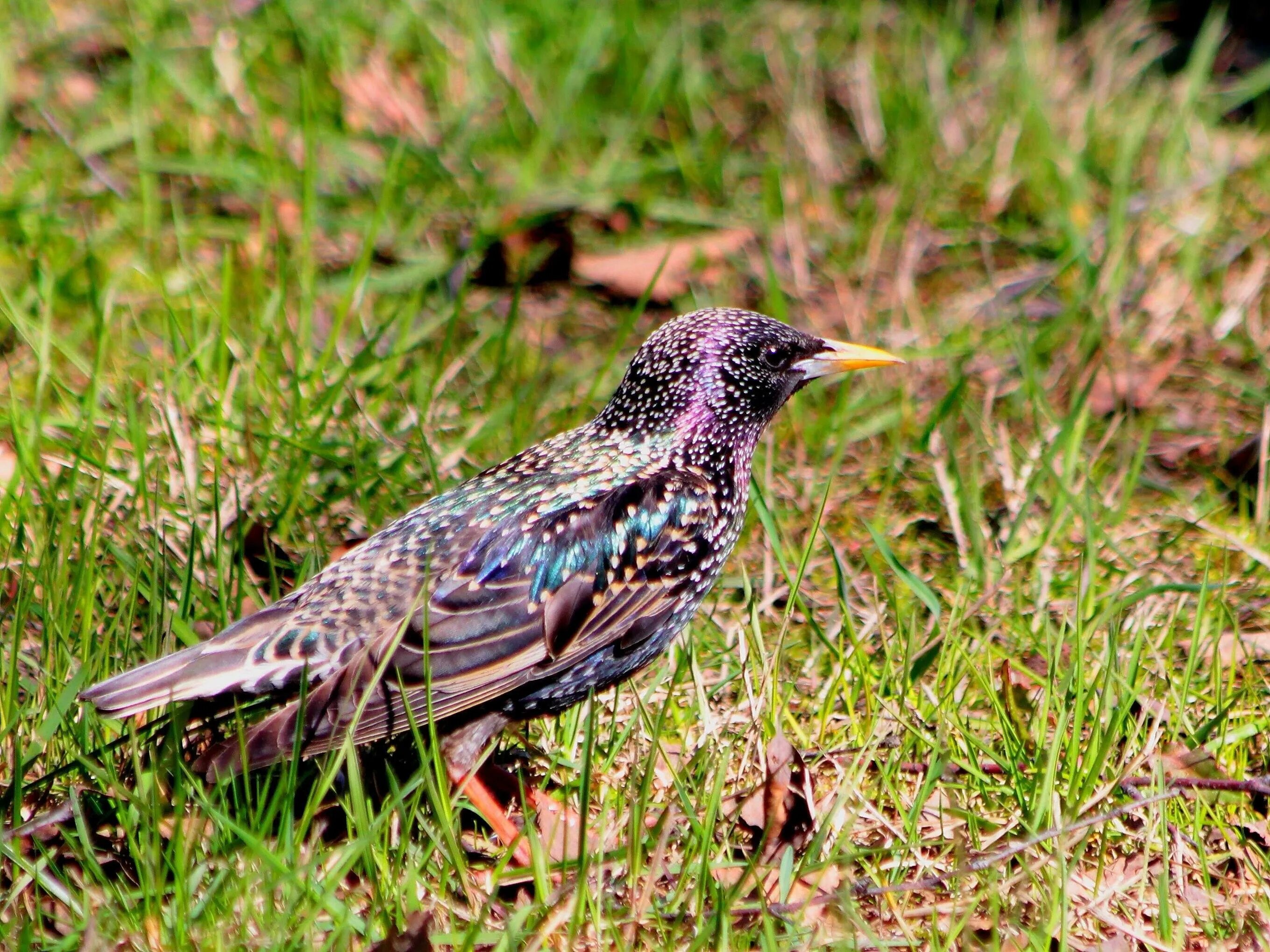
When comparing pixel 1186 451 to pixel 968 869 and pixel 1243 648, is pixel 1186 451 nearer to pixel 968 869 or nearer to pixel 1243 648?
pixel 1243 648

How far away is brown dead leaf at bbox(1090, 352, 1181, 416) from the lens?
4992 mm

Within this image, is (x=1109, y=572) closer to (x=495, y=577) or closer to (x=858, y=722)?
(x=858, y=722)

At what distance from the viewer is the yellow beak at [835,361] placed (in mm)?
4082

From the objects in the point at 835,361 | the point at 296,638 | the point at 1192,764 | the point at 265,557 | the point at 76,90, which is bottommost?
the point at 1192,764

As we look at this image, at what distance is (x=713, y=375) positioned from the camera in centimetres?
388

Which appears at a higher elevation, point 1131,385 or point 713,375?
point 713,375

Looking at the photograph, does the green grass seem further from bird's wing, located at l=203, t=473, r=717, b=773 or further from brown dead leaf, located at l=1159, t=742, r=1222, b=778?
bird's wing, located at l=203, t=473, r=717, b=773

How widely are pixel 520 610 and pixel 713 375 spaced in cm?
86

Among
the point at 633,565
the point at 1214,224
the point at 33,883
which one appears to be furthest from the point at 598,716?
the point at 1214,224

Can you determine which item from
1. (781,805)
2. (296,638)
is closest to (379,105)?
(296,638)

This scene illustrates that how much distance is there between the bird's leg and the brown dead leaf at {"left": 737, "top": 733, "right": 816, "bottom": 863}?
0.50 metres

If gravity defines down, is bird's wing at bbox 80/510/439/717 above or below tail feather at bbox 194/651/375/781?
above

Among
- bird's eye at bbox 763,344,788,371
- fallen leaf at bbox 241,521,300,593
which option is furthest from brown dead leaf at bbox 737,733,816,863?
fallen leaf at bbox 241,521,300,593

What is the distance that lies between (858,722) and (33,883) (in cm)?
175
